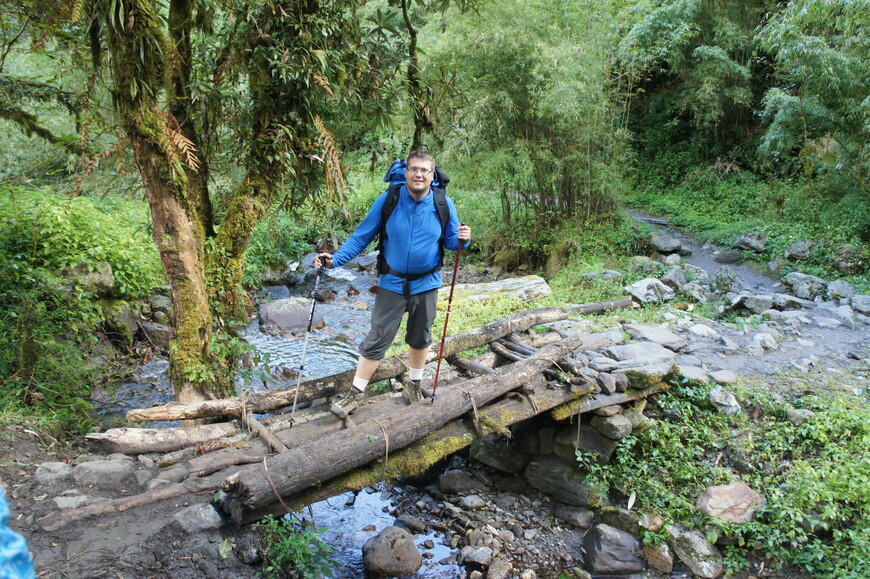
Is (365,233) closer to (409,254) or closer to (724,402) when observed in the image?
(409,254)

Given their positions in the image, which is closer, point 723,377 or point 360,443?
point 360,443

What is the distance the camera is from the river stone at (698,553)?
14.8ft

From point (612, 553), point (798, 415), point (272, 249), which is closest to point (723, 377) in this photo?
point (798, 415)

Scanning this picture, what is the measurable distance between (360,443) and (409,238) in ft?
5.37

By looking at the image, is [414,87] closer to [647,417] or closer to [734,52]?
[647,417]

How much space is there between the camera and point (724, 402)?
5582mm

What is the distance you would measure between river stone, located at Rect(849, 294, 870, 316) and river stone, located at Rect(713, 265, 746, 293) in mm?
1902

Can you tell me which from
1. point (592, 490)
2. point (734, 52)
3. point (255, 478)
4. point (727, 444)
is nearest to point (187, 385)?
point (255, 478)

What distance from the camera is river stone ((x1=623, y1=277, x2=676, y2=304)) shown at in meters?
9.66

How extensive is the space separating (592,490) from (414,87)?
4480mm

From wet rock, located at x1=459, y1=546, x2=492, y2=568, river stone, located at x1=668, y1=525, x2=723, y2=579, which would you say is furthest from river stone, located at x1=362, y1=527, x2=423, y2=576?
river stone, located at x1=668, y1=525, x2=723, y2=579

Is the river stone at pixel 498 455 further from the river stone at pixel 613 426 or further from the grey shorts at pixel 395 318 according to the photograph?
the grey shorts at pixel 395 318

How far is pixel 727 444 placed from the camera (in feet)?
17.2

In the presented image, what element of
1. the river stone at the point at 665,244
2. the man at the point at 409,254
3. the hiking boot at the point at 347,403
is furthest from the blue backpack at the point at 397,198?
the river stone at the point at 665,244
